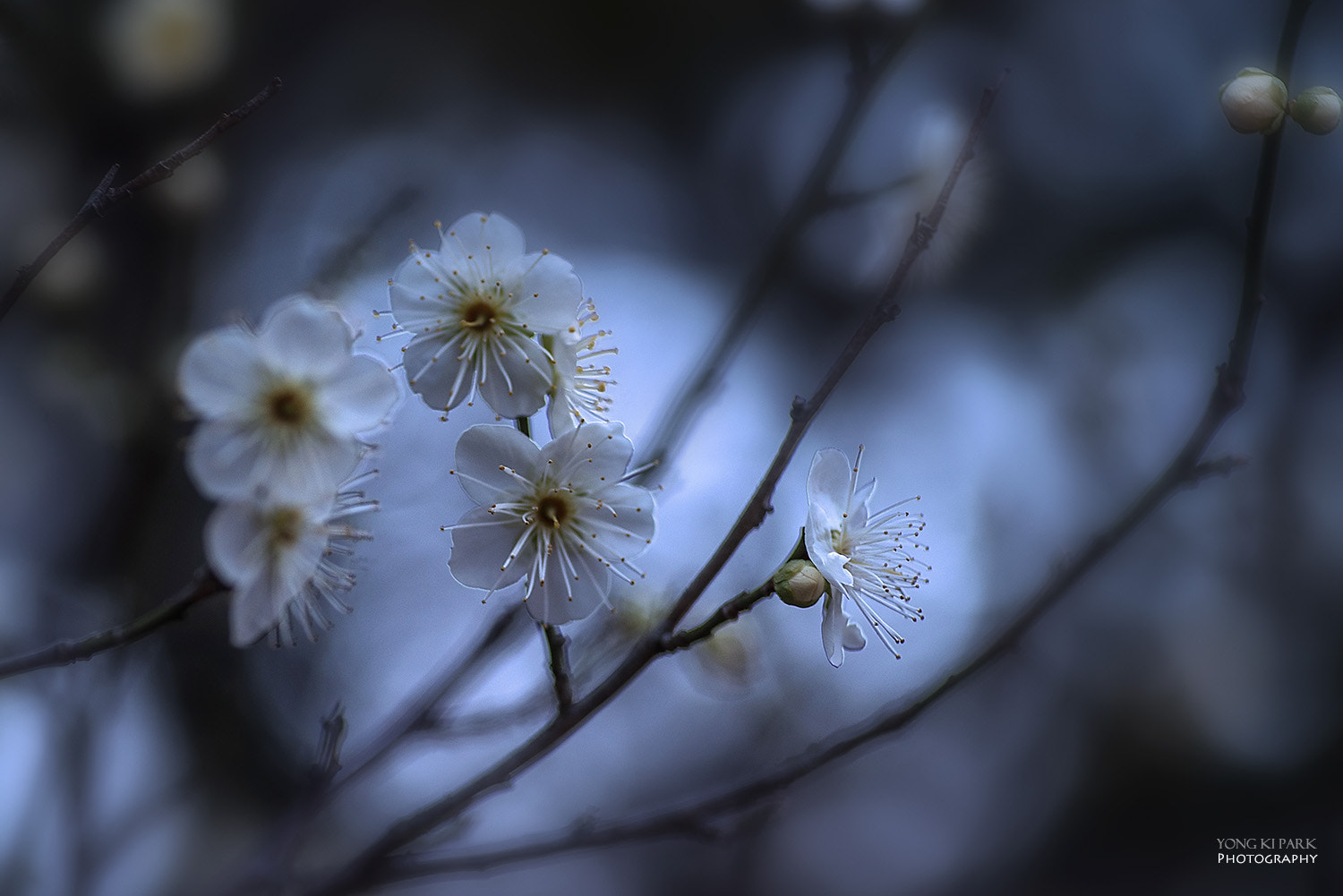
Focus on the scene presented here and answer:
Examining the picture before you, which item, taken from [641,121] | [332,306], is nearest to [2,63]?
[332,306]

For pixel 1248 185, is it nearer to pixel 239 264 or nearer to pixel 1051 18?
pixel 1051 18

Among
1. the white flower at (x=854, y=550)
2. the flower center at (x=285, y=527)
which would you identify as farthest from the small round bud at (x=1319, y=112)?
the flower center at (x=285, y=527)

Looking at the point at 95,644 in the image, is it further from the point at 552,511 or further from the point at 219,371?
the point at 552,511

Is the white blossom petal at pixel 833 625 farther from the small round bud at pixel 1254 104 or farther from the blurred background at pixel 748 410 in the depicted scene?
the small round bud at pixel 1254 104

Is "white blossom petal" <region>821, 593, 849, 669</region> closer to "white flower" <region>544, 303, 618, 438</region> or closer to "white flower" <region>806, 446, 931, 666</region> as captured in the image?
"white flower" <region>806, 446, 931, 666</region>

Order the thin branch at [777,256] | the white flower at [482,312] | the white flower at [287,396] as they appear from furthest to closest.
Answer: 1. the thin branch at [777,256]
2. the white flower at [482,312]
3. the white flower at [287,396]

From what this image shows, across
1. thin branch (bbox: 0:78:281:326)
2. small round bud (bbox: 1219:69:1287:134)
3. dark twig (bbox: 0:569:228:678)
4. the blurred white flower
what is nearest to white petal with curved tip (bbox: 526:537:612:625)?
dark twig (bbox: 0:569:228:678)
